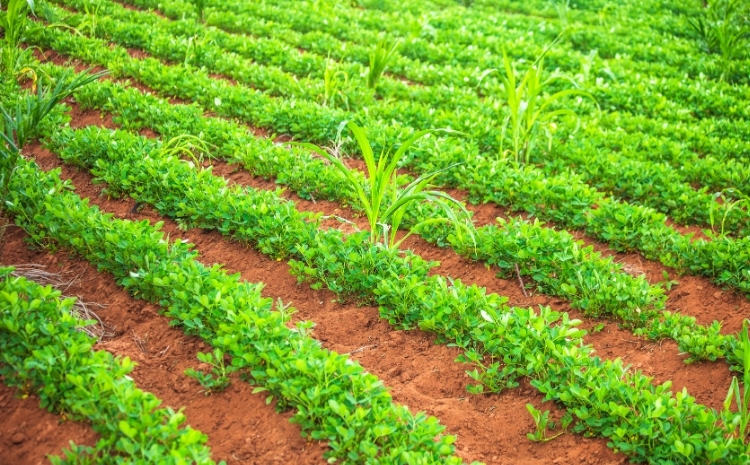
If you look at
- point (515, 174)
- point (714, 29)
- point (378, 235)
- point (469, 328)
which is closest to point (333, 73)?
point (515, 174)

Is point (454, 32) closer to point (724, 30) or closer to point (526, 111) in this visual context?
point (724, 30)

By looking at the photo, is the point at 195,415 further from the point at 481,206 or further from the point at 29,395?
the point at 481,206

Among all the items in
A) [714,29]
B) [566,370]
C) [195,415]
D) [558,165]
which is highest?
[714,29]

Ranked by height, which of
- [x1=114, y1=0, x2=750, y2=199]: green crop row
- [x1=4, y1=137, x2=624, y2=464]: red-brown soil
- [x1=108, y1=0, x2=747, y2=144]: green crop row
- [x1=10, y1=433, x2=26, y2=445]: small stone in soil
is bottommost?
[x1=10, y1=433, x2=26, y2=445]: small stone in soil

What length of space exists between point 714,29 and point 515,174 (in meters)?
4.98

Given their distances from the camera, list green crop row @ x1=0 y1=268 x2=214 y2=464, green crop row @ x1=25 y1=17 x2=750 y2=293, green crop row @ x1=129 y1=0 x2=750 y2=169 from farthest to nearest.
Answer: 1. green crop row @ x1=129 y1=0 x2=750 y2=169
2. green crop row @ x1=25 y1=17 x2=750 y2=293
3. green crop row @ x1=0 y1=268 x2=214 y2=464

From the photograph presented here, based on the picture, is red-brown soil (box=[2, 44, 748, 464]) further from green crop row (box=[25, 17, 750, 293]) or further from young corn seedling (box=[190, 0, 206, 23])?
young corn seedling (box=[190, 0, 206, 23])

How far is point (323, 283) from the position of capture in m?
4.06

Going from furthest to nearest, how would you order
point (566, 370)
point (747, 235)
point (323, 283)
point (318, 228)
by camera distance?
point (747, 235) → point (318, 228) → point (323, 283) → point (566, 370)

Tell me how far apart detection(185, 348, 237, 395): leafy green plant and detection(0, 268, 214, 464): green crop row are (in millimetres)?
200

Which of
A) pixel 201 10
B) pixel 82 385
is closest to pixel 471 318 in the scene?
pixel 82 385

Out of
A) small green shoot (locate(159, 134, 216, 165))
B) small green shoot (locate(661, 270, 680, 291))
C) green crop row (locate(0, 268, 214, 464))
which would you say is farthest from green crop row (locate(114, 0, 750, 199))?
green crop row (locate(0, 268, 214, 464))

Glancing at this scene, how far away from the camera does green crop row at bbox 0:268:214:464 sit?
2.79 metres

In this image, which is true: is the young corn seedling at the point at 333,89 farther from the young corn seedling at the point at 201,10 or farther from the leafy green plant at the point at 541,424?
the leafy green plant at the point at 541,424
